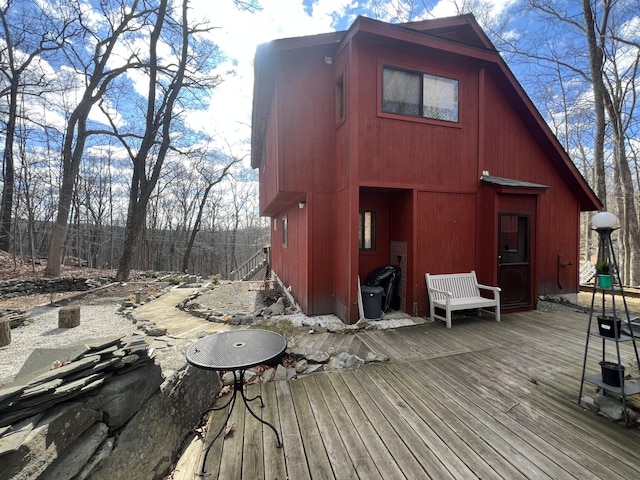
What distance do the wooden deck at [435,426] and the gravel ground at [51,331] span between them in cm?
383

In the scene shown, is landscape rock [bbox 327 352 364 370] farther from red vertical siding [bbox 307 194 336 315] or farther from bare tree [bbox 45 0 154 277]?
bare tree [bbox 45 0 154 277]

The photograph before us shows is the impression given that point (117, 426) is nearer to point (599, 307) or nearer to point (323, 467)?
point (323, 467)

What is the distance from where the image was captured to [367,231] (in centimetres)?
624

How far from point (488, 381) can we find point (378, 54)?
5.58 metres

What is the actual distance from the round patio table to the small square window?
391 centimetres

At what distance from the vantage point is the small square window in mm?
6195

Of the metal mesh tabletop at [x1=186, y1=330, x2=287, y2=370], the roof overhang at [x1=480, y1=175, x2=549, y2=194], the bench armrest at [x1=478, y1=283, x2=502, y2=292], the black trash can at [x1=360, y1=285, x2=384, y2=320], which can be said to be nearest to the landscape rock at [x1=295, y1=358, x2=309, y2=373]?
the metal mesh tabletop at [x1=186, y1=330, x2=287, y2=370]

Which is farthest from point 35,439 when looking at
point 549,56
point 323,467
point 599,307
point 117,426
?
point 549,56

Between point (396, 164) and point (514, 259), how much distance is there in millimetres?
3501

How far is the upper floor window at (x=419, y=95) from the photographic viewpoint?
5344 mm

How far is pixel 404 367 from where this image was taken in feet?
11.5

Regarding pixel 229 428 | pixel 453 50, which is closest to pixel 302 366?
pixel 229 428

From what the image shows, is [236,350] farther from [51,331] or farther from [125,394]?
[51,331]

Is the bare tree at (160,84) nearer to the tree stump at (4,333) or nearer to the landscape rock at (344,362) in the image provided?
the tree stump at (4,333)
